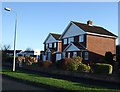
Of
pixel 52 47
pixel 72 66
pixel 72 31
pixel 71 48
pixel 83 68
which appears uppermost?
pixel 72 31

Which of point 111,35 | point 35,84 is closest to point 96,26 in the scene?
point 111,35

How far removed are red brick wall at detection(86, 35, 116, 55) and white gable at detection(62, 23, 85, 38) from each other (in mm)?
2047

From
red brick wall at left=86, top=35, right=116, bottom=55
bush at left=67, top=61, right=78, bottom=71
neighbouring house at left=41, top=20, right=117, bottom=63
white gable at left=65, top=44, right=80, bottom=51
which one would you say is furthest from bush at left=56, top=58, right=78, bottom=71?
red brick wall at left=86, top=35, right=116, bottom=55

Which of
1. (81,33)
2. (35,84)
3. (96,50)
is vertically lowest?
(35,84)

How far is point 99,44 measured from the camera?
157 feet

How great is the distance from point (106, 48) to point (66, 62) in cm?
1829

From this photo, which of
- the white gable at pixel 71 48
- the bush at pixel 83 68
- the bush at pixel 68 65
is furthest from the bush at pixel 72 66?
the white gable at pixel 71 48

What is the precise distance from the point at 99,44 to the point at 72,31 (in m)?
6.00

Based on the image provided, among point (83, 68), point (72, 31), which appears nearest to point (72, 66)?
point (83, 68)

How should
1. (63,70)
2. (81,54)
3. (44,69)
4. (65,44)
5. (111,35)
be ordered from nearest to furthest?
(63,70) < (44,69) < (81,54) < (111,35) < (65,44)

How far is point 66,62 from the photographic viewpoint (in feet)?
105

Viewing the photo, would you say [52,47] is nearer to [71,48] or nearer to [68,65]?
[71,48]

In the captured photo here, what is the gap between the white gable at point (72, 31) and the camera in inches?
1899

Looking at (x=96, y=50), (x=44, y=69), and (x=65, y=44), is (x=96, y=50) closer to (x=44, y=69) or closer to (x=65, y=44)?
(x=65, y=44)
